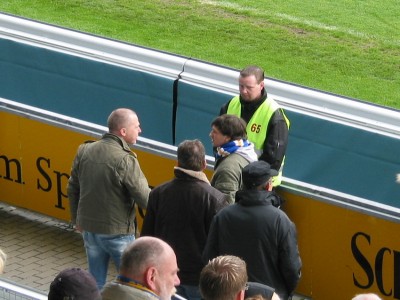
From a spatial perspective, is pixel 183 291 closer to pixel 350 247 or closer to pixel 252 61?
pixel 350 247

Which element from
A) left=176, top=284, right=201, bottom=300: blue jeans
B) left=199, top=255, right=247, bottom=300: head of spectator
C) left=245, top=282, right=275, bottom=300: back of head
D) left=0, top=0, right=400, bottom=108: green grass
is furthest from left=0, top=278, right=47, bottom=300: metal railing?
left=0, top=0, right=400, bottom=108: green grass

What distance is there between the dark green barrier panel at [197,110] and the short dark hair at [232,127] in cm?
317

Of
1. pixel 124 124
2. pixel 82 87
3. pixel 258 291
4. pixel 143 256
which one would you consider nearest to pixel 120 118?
pixel 124 124

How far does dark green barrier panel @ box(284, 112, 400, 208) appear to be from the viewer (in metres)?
10.3

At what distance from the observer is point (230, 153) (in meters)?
7.88

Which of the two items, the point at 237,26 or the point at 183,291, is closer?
the point at 183,291

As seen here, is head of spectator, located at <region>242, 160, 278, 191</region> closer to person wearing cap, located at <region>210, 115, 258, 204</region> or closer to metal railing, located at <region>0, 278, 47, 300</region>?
person wearing cap, located at <region>210, 115, 258, 204</region>

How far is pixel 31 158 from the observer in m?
10.3

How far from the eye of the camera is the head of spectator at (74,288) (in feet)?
16.5

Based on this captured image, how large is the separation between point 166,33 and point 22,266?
8129 millimetres

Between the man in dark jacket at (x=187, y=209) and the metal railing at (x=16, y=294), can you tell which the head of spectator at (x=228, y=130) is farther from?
the metal railing at (x=16, y=294)

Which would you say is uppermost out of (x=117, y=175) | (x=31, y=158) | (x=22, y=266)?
(x=117, y=175)

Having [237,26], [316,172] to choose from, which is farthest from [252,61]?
[316,172]

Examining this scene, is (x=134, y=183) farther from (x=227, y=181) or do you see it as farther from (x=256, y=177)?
(x=256, y=177)
